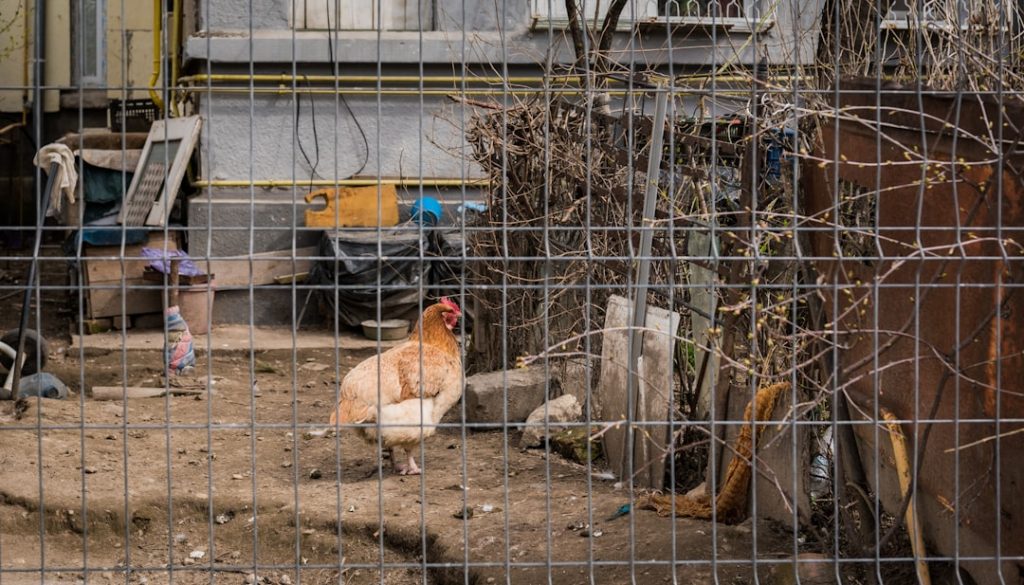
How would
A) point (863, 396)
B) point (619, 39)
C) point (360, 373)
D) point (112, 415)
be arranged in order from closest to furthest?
point (863, 396) → point (360, 373) → point (112, 415) → point (619, 39)

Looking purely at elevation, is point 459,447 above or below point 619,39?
below

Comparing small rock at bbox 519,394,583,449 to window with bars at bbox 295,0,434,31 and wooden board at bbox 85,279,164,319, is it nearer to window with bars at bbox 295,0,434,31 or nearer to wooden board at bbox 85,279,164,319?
wooden board at bbox 85,279,164,319

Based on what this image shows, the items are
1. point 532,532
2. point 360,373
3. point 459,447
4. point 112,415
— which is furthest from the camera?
point 112,415

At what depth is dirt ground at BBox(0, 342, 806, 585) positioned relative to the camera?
5.46 m

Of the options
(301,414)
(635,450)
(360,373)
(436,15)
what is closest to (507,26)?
(436,15)

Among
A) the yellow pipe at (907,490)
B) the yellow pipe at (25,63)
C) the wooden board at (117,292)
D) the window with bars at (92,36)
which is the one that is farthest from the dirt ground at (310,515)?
the window with bars at (92,36)

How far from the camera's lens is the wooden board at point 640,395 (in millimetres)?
6160

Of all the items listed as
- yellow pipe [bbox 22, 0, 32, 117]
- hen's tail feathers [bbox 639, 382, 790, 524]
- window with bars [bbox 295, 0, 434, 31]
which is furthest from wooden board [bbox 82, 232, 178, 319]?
hen's tail feathers [bbox 639, 382, 790, 524]

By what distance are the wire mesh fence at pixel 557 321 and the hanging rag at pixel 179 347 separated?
0.05m

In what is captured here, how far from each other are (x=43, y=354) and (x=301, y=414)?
2.27 m

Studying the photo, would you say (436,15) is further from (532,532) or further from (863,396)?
(863,396)

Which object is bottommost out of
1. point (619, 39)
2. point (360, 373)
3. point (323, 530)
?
point (323, 530)

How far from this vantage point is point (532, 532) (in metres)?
6.13

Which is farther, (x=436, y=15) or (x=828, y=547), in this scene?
(x=436, y=15)
